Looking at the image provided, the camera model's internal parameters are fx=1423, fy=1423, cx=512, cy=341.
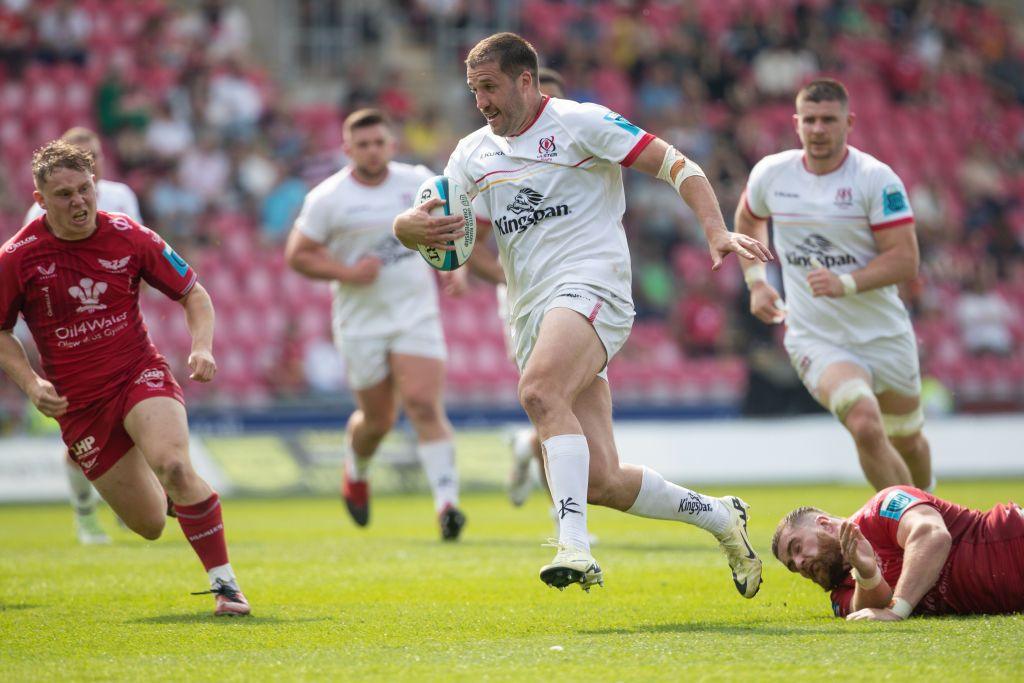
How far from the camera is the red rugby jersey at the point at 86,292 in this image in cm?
708

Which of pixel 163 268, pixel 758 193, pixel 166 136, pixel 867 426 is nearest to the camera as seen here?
pixel 163 268

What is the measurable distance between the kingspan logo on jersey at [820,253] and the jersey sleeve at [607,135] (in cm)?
254

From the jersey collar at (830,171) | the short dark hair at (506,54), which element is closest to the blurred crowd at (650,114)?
the jersey collar at (830,171)

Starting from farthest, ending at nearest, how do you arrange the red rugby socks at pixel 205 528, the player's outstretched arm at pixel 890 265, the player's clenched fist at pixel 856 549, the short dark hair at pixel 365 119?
the short dark hair at pixel 365 119 → the player's outstretched arm at pixel 890 265 → the red rugby socks at pixel 205 528 → the player's clenched fist at pixel 856 549

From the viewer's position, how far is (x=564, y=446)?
20.7 ft

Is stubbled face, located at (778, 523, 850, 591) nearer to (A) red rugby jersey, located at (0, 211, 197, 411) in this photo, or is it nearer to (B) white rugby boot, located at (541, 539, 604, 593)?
(B) white rugby boot, located at (541, 539, 604, 593)

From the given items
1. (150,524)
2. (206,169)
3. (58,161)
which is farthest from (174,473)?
(206,169)

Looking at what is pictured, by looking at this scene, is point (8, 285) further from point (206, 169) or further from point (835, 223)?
point (206, 169)

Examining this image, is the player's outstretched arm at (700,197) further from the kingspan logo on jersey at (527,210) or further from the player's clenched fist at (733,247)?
the kingspan logo on jersey at (527,210)

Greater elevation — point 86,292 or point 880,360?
point 86,292

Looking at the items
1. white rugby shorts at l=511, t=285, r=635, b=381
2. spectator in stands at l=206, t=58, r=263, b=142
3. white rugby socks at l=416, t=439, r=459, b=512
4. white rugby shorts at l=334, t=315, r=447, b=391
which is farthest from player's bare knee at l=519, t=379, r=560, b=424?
spectator in stands at l=206, t=58, r=263, b=142

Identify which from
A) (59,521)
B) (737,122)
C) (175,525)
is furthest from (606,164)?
(737,122)

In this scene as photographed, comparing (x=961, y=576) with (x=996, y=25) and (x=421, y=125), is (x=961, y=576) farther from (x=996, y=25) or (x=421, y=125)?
(x=996, y=25)

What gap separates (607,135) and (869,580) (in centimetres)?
237
